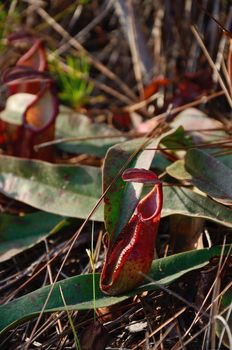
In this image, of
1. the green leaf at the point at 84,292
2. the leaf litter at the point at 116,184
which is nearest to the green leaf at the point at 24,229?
the leaf litter at the point at 116,184

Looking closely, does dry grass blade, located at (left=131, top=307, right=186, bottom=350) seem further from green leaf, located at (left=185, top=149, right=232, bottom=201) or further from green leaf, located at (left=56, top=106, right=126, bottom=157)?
green leaf, located at (left=56, top=106, right=126, bottom=157)

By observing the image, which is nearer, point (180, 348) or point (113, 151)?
point (180, 348)

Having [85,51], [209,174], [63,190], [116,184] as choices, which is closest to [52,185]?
[63,190]

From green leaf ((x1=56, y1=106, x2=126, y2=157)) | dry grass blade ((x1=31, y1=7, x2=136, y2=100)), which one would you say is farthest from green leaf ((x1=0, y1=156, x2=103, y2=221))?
dry grass blade ((x1=31, y1=7, x2=136, y2=100))

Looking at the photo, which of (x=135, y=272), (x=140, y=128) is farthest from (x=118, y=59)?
(x=135, y=272)

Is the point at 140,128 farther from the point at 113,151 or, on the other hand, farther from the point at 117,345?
the point at 117,345

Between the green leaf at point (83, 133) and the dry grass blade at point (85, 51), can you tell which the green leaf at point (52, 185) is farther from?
the dry grass blade at point (85, 51)

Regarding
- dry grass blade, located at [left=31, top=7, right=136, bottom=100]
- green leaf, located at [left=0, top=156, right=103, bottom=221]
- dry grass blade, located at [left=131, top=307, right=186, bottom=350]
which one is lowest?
dry grass blade, located at [left=131, top=307, right=186, bottom=350]
